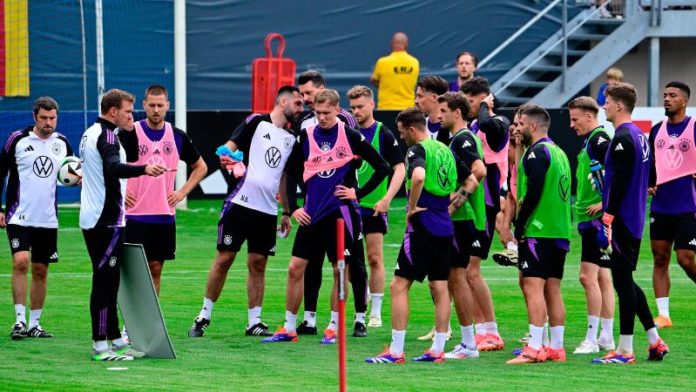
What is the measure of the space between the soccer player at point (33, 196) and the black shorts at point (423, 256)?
373cm

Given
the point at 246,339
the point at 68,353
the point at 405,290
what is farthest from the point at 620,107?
the point at 68,353

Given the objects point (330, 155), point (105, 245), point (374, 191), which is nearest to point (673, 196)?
point (374, 191)

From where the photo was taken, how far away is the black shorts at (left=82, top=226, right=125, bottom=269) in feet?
38.7

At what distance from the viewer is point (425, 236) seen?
1161 centimetres

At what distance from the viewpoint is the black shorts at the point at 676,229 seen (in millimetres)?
14078

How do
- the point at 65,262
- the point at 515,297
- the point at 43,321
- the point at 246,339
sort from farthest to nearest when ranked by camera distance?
the point at 65,262, the point at 515,297, the point at 43,321, the point at 246,339

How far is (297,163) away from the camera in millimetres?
13242

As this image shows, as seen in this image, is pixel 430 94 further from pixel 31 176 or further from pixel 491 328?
pixel 31 176

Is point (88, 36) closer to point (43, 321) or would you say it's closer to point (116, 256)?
point (43, 321)

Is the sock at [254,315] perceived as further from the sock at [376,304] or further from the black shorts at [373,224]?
the black shorts at [373,224]

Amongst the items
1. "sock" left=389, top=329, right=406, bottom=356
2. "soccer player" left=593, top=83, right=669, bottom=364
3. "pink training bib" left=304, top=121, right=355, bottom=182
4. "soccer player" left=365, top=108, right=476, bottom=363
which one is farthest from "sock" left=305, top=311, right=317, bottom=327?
"soccer player" left=593, top=83, right=669, bottom=364

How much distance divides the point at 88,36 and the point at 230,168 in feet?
54.1

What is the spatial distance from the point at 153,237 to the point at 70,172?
988mm

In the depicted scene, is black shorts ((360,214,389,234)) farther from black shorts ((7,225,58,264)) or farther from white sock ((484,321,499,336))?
black shorts ((7,225,58,264))
